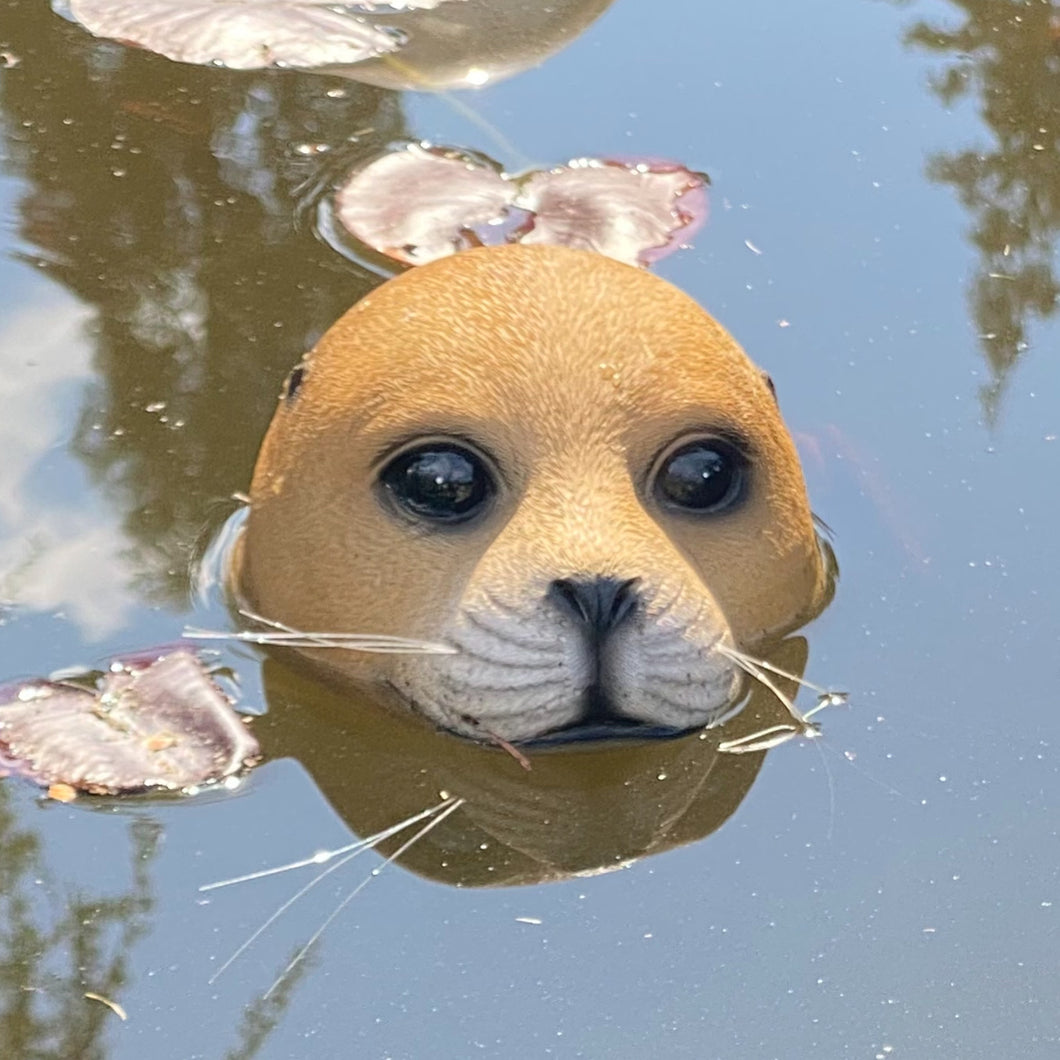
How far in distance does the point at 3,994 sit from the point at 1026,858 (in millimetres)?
1327

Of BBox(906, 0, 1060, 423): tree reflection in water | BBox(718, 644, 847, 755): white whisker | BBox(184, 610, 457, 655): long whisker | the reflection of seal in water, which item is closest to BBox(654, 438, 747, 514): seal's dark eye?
the reflection of seal in water

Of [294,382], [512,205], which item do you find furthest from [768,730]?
[512,205]

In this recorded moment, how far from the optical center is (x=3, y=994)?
2.26 meters

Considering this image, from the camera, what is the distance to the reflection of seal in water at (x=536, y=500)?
8.35ft

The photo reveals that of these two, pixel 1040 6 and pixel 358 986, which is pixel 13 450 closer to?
pixel 358 986

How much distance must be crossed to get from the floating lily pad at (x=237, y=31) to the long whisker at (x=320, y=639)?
2.11 m

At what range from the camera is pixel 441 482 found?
8.73ft

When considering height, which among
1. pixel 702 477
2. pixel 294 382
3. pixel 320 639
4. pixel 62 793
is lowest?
pixel 62 793

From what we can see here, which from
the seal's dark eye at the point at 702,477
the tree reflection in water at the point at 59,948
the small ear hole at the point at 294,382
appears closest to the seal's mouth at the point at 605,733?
the seal's dark eye at the point at 702,477

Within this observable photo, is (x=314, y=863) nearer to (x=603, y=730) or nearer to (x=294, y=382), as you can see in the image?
(x=603, y=730)

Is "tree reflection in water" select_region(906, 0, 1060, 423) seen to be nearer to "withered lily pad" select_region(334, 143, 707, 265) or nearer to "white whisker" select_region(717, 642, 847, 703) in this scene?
"withered lily pad" select_region(334, 143, 707, 265)

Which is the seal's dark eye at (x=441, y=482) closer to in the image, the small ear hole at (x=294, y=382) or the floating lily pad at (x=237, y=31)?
the small ear hole at (x=294, y=382)

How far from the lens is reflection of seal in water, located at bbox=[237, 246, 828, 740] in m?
2.54

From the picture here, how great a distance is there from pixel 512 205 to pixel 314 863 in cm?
196
